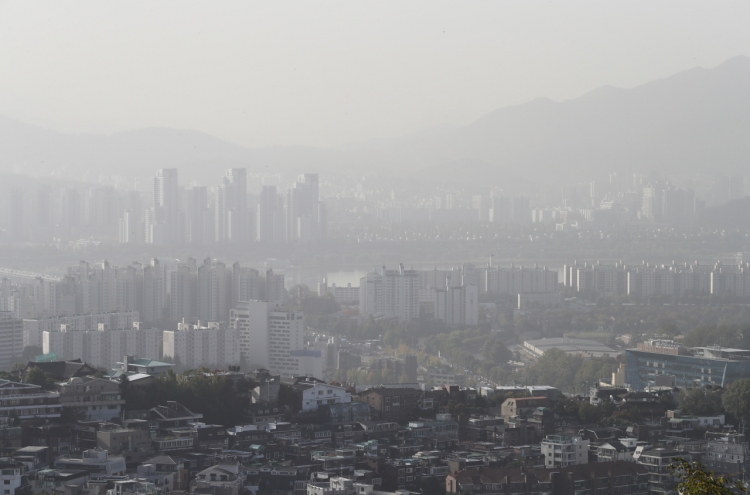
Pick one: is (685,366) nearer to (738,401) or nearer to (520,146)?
(738,401)

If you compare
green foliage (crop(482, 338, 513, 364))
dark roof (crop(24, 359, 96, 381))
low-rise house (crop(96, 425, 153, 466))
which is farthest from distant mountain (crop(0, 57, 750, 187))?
low-rise house (crop(96, 425, 153, 466))

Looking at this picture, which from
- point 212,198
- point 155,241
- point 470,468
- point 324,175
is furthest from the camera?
point 324,175

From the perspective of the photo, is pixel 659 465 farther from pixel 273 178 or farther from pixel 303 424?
pixel 273 178

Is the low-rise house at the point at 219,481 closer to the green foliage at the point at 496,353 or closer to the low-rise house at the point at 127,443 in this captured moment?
the low-rise house at the point at 127,443

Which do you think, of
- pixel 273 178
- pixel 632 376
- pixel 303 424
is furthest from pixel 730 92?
pixel 303 424

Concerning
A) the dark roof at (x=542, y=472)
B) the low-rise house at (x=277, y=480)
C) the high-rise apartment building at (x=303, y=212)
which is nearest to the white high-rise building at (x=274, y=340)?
the dark roof at (x=542, y=472)

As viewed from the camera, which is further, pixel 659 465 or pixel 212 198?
pixel 212 198

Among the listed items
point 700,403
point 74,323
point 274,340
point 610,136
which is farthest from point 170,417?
point 610,136
